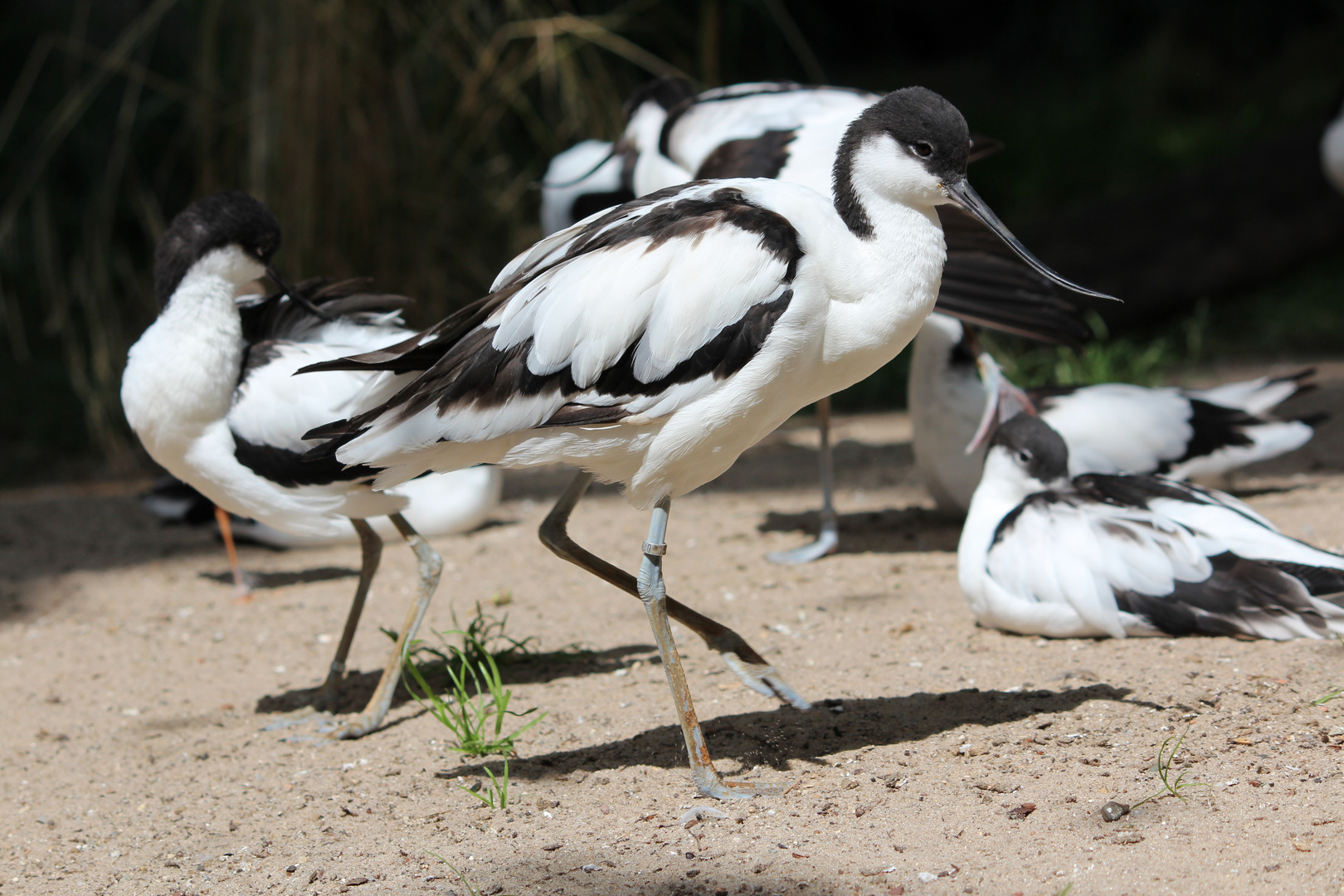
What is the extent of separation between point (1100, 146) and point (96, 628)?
27.0 feet

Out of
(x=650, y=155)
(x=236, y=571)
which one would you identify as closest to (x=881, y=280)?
(x=650, y=155)

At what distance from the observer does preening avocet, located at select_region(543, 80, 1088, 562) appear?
14.5 ft

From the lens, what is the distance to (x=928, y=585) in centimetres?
413

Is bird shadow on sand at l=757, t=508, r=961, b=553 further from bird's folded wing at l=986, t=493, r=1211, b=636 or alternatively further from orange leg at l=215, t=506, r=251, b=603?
orange leg at l=215, t=506, r=251, b=603

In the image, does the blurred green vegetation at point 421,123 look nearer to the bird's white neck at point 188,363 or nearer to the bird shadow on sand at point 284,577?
the bird shadow on sand at point 284,577

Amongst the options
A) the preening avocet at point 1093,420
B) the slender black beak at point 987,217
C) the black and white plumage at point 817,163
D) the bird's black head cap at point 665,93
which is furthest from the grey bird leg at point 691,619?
the bird's black head cap at point 665,93

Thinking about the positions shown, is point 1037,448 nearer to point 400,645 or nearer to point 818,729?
point 818,729

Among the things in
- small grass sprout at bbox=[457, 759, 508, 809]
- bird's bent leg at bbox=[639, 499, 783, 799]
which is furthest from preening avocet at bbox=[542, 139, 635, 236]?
small grass sprout at bbox=[457, 759, 508, 809]

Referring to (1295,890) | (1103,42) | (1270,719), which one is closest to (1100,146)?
(1103,42)

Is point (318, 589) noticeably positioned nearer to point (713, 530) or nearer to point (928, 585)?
point (713, 530)

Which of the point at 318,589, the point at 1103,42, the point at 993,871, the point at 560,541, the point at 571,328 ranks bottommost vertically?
the point at 318,589

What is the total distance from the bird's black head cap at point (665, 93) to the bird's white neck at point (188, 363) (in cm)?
262

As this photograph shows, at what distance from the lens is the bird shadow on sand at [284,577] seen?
15.8ft

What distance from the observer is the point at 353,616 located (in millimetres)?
3592
